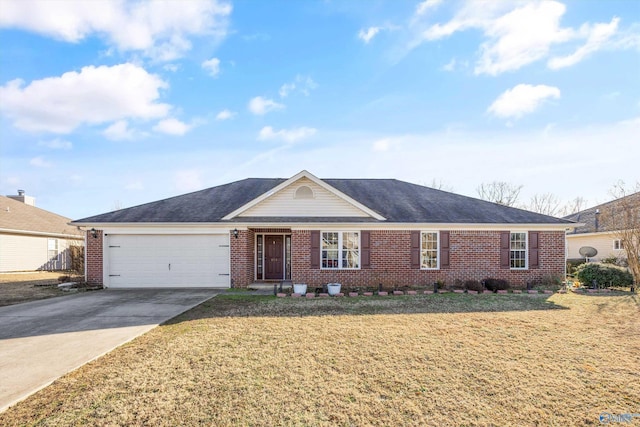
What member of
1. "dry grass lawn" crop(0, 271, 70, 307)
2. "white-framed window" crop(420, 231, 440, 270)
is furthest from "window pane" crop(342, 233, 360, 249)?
"dry grass lawn" crop(0, 271, 70, 307)

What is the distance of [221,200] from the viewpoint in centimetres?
1542

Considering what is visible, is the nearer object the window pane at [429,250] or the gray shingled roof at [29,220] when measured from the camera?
the window pane at [429,250]

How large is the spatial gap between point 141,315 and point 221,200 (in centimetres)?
777

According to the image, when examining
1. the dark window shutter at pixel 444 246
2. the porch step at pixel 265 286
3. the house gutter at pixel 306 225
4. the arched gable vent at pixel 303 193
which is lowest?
the porch step at pixel 265 286

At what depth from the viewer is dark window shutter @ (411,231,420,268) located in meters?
13.2

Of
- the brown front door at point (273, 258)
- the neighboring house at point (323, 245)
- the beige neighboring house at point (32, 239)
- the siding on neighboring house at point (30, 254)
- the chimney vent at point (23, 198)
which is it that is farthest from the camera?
the chimney vent at point (23, 198)

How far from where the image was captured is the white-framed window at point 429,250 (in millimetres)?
13281

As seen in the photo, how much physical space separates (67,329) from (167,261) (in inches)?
252

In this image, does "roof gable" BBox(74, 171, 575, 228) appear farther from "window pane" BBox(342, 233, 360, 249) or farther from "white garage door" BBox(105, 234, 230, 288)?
"white garage door" BBox(105, 234, 230, 288)

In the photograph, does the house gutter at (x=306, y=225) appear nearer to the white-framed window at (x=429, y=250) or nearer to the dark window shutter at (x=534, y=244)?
the dark window shutter at (x=534, y=244)

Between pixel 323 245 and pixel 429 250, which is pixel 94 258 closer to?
pixel 323 245

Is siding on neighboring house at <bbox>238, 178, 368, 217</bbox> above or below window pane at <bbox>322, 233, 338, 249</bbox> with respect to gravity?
above

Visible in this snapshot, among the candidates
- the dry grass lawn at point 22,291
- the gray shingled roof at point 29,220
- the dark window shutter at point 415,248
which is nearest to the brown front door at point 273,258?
the dark window shutter at point 415,248

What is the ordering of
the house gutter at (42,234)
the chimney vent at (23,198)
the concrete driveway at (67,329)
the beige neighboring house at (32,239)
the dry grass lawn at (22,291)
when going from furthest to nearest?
the chimney vent at (23,198), the beige neighboring house at (32,239), the house gutter at (42,234), the dry grass lawn at (22,291), the concrete driveway at (67,329)
